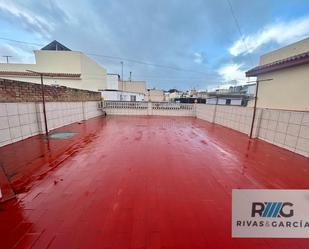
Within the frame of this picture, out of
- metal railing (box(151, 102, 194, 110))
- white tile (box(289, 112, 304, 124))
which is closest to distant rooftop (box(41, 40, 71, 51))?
metal railing (box(151, 102, 194, 110))

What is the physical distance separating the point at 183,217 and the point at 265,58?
27.0ft

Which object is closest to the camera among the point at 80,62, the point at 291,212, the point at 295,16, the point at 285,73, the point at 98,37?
the point at 291,212

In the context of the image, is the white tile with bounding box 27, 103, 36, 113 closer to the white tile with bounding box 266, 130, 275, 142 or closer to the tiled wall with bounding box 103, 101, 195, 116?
the white tile with bounding box 266, 130, 275, 142

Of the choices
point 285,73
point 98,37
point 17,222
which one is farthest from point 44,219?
point 98,37

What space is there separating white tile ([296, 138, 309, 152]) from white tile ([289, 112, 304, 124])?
15.2 inches

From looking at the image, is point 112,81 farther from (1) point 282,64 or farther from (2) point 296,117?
(2) point 296,117

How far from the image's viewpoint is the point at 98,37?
14078mm

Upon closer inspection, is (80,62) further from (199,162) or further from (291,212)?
(291,212)

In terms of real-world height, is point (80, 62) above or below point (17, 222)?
above

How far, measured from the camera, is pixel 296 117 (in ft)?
11.8

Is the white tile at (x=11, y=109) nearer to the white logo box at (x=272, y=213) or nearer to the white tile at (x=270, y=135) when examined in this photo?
the white logo box at (x=272, y=213)

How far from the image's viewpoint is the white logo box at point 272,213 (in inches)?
47.5

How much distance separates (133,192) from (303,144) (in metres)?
3.67

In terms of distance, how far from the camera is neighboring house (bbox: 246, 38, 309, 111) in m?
4.80
